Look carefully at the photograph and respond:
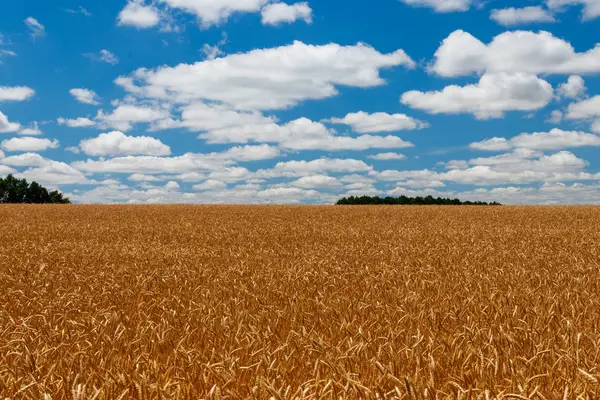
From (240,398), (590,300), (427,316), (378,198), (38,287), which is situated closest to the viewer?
(240,398)

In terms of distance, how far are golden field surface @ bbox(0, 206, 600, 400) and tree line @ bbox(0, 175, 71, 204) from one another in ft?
283

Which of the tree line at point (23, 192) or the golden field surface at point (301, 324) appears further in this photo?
the tree line at point (23, 192)

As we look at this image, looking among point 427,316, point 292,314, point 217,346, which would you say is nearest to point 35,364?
point 217,346

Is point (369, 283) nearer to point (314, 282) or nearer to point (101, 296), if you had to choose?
point (314, 282)

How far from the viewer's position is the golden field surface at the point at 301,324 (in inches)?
120

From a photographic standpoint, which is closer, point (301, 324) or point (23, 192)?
point (301, 324)

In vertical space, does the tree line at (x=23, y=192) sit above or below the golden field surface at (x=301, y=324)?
above

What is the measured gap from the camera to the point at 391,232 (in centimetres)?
1656

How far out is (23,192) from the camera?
298 ft

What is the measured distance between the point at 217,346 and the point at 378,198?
63.1m

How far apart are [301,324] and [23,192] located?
322ft

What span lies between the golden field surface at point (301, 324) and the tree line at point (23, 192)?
3399 inches

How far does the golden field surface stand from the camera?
305cm

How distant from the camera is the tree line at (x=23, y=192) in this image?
292ft
